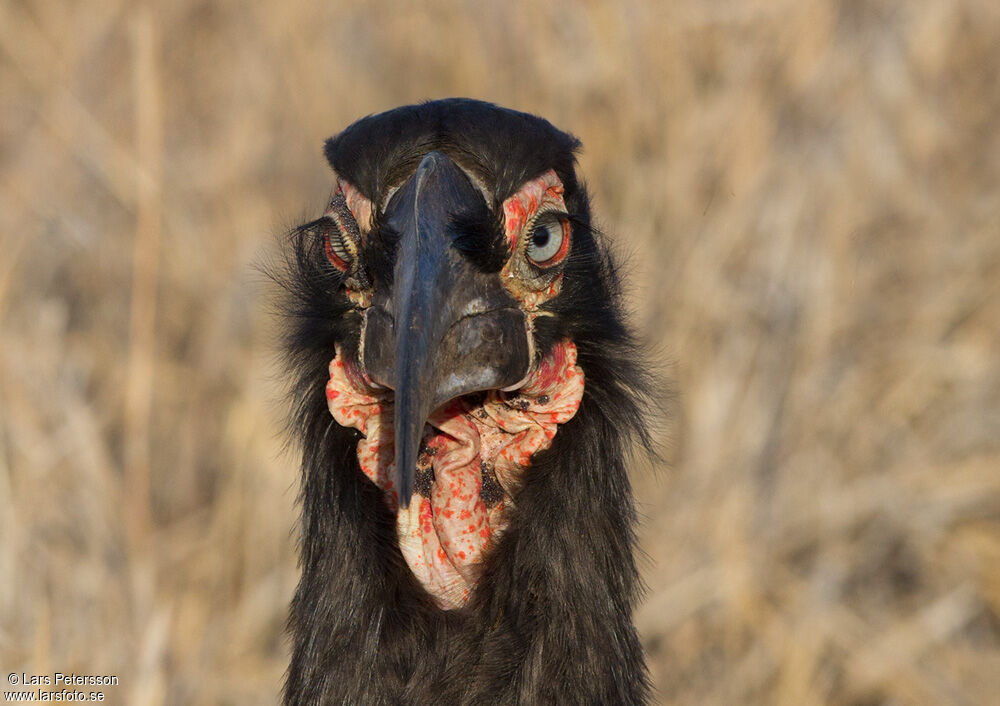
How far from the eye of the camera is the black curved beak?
1.53m

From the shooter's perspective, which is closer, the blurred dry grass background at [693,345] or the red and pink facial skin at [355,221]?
the red and pink facial skin at [355,221]

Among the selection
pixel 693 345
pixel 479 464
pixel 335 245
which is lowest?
pixel 479 464

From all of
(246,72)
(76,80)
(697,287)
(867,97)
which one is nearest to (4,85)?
(76,80)

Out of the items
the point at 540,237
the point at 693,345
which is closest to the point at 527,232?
the point at 540,237

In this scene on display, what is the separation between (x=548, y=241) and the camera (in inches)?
71.0

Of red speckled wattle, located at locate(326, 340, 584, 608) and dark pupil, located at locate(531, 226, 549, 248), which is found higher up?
dark pupil, located at locate(531, 226, 549, 248)

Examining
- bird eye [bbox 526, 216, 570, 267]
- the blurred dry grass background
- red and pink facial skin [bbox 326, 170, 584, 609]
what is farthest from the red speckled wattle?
the blurred dry grass background

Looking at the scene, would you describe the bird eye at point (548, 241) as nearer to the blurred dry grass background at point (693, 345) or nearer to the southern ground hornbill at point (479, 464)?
the southern ground hornbill at point (479, 464)

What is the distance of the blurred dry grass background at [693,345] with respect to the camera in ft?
11.0

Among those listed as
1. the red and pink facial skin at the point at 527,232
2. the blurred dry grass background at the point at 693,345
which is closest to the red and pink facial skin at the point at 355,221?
the red and pink facial skin at the point at 527,232

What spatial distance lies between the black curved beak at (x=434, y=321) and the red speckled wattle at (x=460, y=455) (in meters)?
0.09

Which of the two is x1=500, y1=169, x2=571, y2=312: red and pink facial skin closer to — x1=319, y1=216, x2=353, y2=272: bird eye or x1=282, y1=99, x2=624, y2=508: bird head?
x1=282, y1=99, x2=624, y2=508: bird head

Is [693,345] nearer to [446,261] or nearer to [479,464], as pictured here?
[479,464]

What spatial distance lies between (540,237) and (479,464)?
346mm
